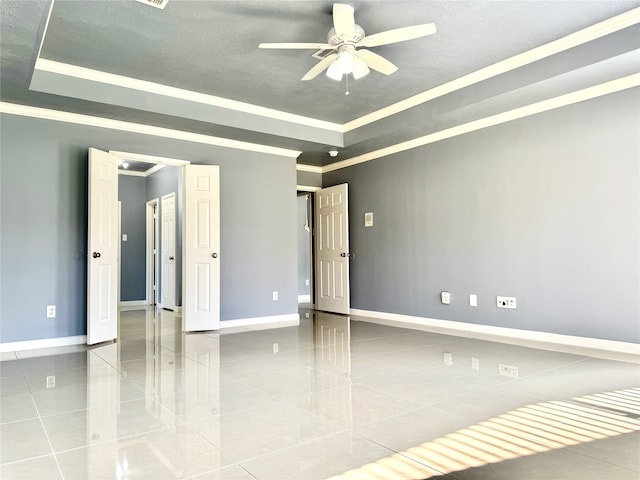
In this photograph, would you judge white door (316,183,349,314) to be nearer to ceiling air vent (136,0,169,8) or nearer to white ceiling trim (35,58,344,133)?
white ceiling trim (35,58,344,133)

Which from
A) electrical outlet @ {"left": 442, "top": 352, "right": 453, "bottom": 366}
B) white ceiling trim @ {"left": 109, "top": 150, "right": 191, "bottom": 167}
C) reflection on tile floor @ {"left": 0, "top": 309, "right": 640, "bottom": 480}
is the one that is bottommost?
electrical outlet @ {"left": 442, "top": 352, "right": 453, "bottom": 366}

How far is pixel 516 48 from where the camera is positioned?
369 centimetres

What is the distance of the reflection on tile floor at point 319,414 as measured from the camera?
182cm

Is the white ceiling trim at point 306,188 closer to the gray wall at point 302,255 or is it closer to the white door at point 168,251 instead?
the white door at point 168,251

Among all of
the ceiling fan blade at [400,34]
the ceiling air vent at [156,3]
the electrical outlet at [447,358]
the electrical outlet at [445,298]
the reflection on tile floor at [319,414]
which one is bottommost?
the electrical outlet at [447,358]

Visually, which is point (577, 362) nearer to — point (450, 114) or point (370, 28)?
point (450, 114)

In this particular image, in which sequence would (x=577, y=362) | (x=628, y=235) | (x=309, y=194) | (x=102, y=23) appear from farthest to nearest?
(x=309, y=194) < (x=628, y=235) < (x=577, y=362) < (x=102, y=23)

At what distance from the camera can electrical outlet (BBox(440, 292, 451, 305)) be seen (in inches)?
210

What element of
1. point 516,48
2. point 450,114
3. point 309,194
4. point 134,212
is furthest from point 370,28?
point 134,212

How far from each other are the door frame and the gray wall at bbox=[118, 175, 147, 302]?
12 cm

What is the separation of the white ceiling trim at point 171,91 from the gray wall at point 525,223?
57.6 inches

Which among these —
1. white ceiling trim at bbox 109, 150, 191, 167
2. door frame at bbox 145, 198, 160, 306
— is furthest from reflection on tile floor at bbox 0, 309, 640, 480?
door frame at bbox 145, 198, 160, 306

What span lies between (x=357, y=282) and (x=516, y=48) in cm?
399

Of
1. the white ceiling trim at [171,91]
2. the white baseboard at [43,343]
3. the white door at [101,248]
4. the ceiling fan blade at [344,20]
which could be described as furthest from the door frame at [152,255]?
the ceiling fan blade at [344,20]
